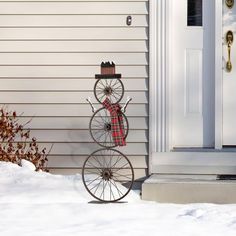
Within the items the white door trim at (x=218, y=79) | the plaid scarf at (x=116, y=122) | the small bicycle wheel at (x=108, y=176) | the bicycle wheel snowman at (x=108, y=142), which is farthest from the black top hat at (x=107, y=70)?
the white door trim at (x=218, y=79)

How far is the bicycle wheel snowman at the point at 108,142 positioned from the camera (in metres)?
7.04

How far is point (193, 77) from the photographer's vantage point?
789cm

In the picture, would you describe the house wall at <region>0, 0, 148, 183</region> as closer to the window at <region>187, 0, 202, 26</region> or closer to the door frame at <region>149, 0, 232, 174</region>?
the door frame at <region>149, 0, 232, 174</region>

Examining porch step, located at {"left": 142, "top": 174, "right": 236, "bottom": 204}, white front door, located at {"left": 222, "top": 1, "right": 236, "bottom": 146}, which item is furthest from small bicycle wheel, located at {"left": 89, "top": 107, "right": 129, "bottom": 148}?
white front door, located at {"left": 222, "top": 1, "right": 236, "bottom": 146}

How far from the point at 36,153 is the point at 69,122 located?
1.47ft

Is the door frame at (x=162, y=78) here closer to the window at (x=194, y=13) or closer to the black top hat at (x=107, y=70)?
the window at (x=194, y=13)

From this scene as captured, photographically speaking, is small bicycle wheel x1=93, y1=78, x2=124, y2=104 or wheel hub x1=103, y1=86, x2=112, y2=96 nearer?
wheel hub x1=103, y1=86, x2=112, y2=96

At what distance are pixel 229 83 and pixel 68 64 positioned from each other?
1605mm

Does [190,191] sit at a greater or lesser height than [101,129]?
lesser

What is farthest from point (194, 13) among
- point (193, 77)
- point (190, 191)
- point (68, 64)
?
point (190, 191)

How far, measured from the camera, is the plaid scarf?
7.00 m

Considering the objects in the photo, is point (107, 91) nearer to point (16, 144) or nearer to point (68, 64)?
point (68, 64)

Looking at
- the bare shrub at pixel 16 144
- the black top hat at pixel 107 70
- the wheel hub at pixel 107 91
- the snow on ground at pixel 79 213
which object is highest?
the black top hat at pixel 107 70

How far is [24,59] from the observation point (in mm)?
7863
